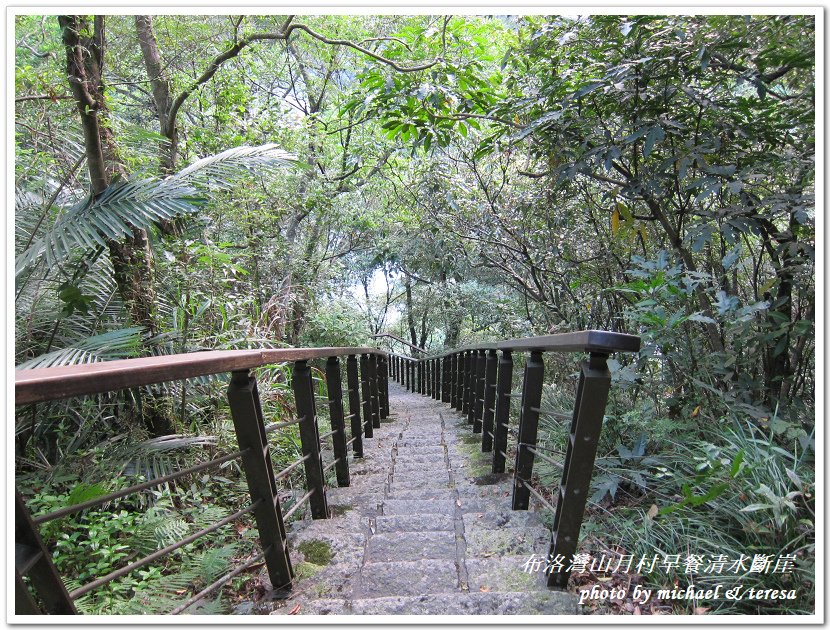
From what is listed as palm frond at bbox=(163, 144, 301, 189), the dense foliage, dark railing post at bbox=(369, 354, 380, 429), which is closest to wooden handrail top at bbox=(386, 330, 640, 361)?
the dense foliage

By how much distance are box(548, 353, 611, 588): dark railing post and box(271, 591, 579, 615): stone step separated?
9 cm

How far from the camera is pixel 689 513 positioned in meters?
1.69

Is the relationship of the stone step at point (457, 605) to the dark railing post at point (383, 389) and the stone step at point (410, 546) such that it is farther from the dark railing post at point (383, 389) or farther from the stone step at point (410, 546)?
the dark railing post at point (383, 389)

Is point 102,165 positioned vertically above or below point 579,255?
above

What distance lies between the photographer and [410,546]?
1.96 metres

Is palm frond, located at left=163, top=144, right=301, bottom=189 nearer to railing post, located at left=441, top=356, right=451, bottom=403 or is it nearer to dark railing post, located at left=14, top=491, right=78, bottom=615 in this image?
dark railing post, located at left=14, top=491, right=78, bottom=615

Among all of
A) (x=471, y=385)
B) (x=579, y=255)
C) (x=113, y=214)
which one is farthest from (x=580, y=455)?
(x=471, y=385)

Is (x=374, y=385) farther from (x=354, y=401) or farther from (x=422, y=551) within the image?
(x=422, y=551)

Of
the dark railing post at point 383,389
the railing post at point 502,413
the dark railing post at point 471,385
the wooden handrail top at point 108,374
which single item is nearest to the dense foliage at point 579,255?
the railing post at point 502,413

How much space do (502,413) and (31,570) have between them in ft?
7.81

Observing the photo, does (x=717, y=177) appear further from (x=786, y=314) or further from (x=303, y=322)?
(x=303, y=322)

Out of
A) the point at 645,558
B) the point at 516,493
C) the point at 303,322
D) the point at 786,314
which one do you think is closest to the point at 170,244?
the point at 516,493

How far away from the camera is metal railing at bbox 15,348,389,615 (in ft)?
2.72

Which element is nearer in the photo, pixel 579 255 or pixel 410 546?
pixel 410 546
